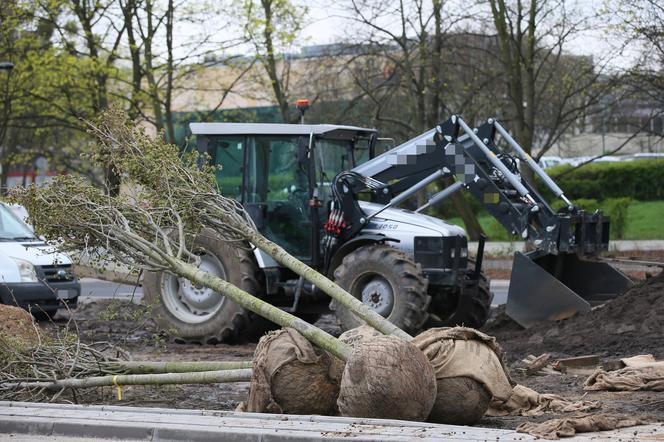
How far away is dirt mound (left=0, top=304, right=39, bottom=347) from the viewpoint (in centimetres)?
1022

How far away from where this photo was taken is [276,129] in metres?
14.0

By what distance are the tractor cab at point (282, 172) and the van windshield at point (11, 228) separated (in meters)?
3.98

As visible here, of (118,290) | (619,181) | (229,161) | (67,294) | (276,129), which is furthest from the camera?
(619,181)

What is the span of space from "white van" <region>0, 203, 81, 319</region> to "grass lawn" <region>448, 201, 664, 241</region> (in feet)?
48.0

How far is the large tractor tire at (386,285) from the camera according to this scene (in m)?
12.6

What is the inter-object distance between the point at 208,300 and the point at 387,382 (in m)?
6.95

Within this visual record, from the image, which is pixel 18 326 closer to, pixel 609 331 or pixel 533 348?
pixel 533 348

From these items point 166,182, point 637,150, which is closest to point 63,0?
point 166,182

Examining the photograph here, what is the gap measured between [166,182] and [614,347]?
203 inches

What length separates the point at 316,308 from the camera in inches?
544

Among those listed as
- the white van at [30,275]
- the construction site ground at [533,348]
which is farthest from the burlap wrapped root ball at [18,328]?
the white van at [30,275]

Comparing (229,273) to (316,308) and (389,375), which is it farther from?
(389,375)

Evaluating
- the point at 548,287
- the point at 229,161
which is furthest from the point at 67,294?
the point at 548,287

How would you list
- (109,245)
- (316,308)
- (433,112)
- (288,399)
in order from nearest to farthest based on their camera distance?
(288,399) → (109,245) → (316,308) → (433,112)
